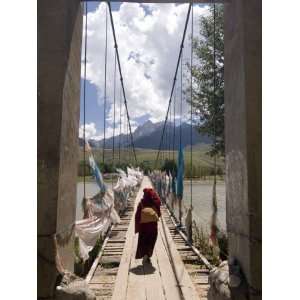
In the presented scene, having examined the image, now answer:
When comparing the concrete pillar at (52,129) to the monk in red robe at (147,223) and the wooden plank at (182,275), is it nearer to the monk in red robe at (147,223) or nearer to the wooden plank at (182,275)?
the wooden plank at (182,275)

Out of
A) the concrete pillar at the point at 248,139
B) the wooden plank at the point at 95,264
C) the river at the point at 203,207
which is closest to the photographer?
the concrete pillar at the point at 248,139

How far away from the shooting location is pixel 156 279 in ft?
13.6

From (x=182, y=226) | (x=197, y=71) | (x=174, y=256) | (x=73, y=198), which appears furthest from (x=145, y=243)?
(x=197, y=71)

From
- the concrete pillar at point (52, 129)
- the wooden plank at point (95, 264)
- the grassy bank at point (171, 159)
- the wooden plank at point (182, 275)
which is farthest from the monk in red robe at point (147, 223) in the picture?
the concrete pillar at point (52, 129)

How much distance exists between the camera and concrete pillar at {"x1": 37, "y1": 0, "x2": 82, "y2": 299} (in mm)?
2555

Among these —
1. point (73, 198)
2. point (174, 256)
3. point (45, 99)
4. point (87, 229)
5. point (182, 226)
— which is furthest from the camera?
point (182, 226)

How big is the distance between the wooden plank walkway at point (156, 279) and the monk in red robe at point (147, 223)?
15cm

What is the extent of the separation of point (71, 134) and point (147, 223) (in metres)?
2.44

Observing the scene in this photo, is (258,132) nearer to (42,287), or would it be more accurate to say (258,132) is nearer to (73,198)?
(73,198)

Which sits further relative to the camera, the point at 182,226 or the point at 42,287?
the point at 182,226

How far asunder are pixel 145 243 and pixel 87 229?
72 centimetres

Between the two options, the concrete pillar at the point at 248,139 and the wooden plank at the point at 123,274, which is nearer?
the concrete pillar at the point at 248,139

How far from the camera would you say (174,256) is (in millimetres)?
5387

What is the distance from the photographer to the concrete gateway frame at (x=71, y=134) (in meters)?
2.43
